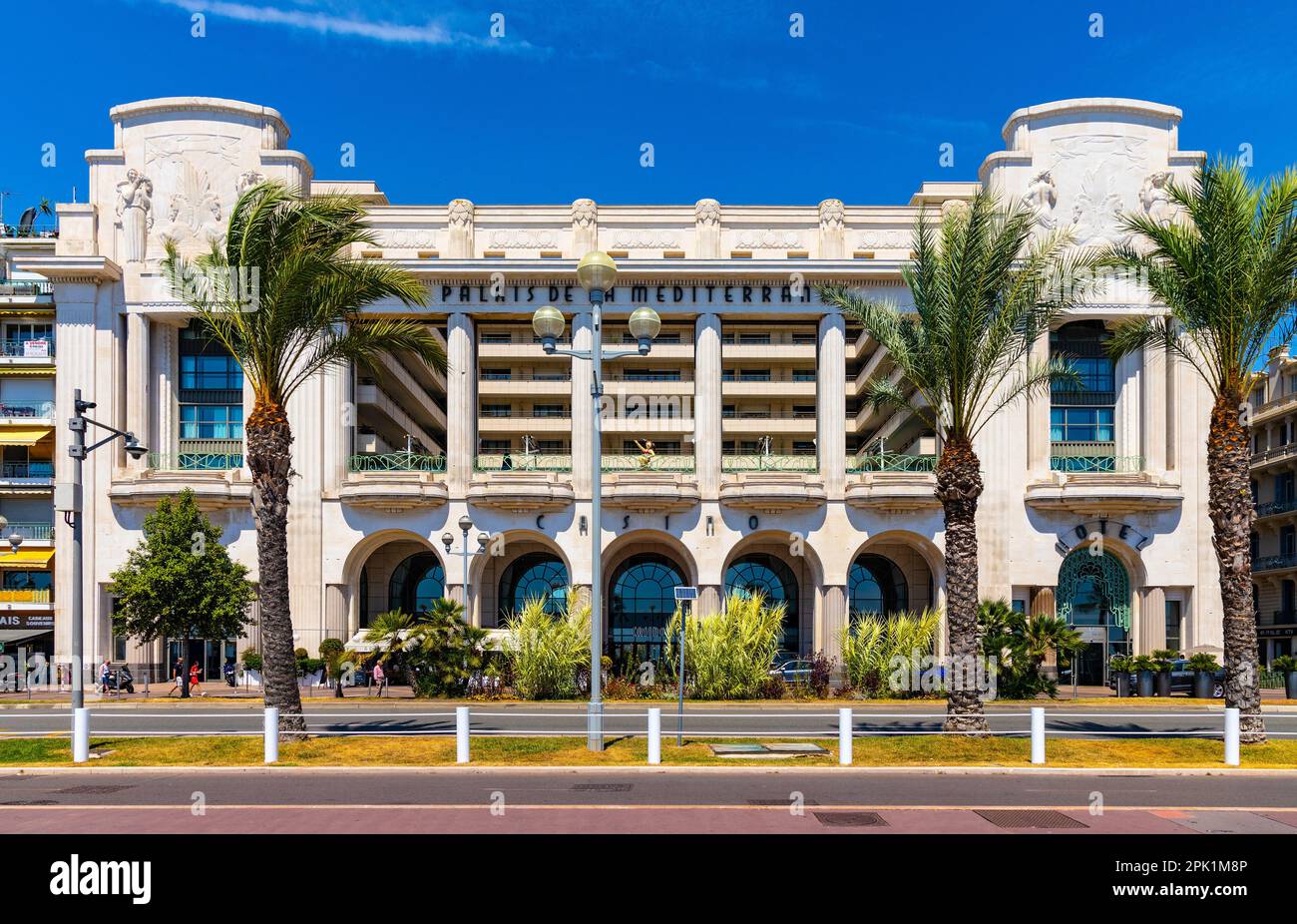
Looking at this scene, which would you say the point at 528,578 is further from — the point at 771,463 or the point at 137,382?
the point at 137,382

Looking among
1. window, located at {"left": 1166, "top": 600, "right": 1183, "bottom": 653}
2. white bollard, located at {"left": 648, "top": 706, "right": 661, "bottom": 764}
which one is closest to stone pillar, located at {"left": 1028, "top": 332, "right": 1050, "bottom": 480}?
window, located at {"left": 1166, "top": 600, "right": 1183, "bottom": 653}

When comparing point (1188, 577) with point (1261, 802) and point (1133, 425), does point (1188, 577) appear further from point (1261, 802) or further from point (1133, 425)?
point (1261, 802)

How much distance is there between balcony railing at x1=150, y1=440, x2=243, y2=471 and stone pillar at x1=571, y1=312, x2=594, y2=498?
1348 centimetres

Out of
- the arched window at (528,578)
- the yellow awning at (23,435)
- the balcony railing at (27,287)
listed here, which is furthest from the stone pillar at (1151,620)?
the balcony railing at (27,287)

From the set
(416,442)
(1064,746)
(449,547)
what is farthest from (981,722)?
(416,442)

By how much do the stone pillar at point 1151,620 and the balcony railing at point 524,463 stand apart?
2379cm

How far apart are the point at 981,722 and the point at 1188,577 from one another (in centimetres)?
2550

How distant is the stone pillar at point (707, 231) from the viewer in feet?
140

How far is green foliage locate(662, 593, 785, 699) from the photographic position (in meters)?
30.0

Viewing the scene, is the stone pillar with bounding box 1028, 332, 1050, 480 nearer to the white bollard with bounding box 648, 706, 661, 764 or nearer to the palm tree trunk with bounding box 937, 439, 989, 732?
the palm tree trunk with bounding box 937, 439, 989, 732

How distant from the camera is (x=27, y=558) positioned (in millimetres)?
44438

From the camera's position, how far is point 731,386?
4941 cm

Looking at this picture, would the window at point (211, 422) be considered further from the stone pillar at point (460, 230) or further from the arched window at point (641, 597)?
the arched window at point (641, 597)

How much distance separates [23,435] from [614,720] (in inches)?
1347
